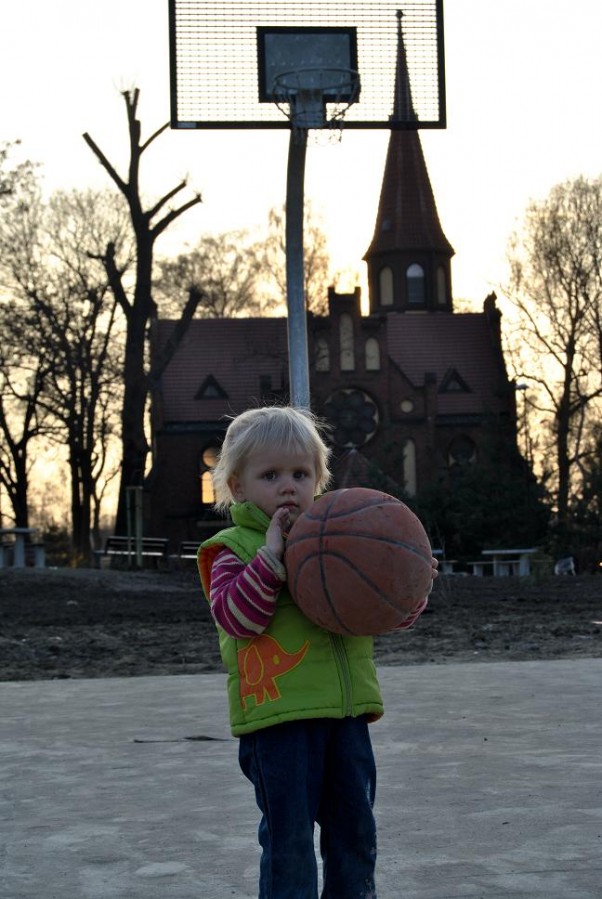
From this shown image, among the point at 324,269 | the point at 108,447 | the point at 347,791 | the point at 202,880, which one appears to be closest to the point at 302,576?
the point at 347,791

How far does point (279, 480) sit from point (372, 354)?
55.6 metres

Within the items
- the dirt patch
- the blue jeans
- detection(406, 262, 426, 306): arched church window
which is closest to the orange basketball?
the blue jeans

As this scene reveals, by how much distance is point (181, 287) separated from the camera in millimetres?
54125

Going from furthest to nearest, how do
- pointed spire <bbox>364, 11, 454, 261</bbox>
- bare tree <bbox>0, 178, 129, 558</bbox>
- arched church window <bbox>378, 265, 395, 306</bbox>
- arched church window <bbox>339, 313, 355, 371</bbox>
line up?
arched church window <bbox>378, 265, 395, 306</bbox> < pointed spire <bbox>364, 11, 454, 261</bbox> < arched church window <bbox>339, 313, 355, 371</bbox> < bare tree <bbox>0, 178, 129, 558</bbox>

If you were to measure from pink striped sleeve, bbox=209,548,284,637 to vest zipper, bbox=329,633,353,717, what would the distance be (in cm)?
19

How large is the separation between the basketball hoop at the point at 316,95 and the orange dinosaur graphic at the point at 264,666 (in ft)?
40.8

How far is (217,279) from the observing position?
56938 mm

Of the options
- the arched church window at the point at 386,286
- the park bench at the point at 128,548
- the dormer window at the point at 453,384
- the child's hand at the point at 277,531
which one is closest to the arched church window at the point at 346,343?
the dormer window at the point at 453,384

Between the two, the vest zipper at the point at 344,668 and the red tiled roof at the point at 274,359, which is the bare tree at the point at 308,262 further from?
the vest zipper at the point at 344,668

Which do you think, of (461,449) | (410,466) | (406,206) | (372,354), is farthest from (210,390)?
(406,206)

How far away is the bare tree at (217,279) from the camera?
54062mm

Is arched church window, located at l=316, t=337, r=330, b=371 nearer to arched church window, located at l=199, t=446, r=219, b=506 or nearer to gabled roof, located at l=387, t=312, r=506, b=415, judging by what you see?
gabled roof, located at l=387, t=312, r=506, b=415

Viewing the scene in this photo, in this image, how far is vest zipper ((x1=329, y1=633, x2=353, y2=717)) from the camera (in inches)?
149

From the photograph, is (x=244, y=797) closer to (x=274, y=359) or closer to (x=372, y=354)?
(x=372, y=354)
